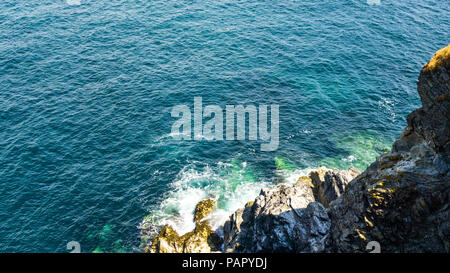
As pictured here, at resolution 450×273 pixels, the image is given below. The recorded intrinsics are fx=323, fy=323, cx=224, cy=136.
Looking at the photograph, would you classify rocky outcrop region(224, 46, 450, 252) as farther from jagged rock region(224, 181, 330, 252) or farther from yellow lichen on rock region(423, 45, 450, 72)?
jagged rock region(224, 181, 330, 252)

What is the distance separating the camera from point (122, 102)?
7594 centimetres

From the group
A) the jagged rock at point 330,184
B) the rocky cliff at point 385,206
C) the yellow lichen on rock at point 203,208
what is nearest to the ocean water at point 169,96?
the yellow lichen on rock at point 203,208

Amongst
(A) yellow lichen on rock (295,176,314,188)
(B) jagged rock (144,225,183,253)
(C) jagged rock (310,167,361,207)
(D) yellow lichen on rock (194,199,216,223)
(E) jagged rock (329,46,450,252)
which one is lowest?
(B) jagged rock (144,225,183,253)

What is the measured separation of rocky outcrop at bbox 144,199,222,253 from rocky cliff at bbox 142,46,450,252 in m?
0.22

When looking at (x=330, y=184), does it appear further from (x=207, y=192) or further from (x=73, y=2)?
(x=73, y=2)

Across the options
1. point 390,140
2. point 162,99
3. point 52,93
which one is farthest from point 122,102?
point 390,140

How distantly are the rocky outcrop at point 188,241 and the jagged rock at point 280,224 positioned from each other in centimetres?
233

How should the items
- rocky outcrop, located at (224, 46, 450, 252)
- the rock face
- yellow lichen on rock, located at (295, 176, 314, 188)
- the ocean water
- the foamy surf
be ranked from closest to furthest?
rocky outcrop, located at (224, 46, 450, 252) → the rock face → yellow lichen on rock, located at (295, 176, 314, 188) → the foamy surf → the ocean water

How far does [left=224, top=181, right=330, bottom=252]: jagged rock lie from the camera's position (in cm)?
3753

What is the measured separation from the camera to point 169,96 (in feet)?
253

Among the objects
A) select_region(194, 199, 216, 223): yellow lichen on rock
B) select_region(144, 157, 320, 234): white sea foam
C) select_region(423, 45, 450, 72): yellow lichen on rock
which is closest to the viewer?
select_region(423, 45, 450, 72): yellow lichen on rock

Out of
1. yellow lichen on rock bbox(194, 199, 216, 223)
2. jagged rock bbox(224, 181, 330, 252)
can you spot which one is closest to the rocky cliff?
jagged rock bbox(224, 181, 330, 252)

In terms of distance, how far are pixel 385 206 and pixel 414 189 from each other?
307cm

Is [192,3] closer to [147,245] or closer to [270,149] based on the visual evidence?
[270,149]
